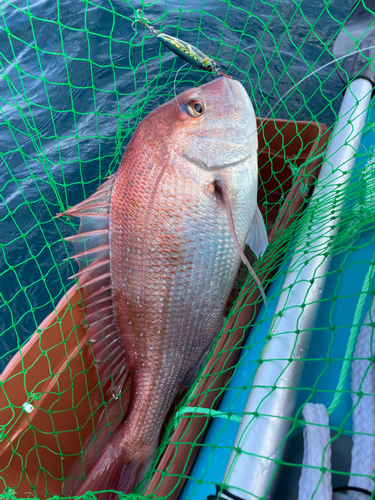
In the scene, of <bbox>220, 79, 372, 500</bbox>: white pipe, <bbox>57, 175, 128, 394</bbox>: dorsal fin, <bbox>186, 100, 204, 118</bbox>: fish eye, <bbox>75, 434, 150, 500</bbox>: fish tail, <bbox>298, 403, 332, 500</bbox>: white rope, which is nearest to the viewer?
<bbox>298, 403, 332, 500</bbox>: white rope

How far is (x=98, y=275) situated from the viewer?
1.85 meters

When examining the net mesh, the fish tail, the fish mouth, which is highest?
the fish mouth

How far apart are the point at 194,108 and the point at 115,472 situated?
71.2 inches

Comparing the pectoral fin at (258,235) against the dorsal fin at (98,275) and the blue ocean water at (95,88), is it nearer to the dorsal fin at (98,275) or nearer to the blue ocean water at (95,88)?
the dorsal fin at (98,275)

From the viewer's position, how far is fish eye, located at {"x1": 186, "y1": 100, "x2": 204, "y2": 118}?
168 cm

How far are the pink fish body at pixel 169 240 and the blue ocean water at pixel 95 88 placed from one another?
40.2 inches

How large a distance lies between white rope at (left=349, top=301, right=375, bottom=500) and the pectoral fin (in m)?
0.70

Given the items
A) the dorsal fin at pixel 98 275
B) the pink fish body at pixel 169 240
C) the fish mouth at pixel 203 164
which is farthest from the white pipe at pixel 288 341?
the dorsal fin at pixel 98 275

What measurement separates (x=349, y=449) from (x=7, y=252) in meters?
2.54

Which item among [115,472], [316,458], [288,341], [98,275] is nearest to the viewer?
[316,458]

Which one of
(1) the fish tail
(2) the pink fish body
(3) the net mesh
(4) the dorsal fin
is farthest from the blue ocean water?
(1) the fish tail

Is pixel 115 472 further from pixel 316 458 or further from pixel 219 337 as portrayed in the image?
pixel 316 458

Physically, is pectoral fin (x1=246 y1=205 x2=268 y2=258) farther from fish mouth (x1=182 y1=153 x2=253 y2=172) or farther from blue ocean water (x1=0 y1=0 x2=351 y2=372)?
blue ocean water (x1=0 y1=0 x2=351 y2=372)

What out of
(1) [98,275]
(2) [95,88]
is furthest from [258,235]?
(2) [95,88]
